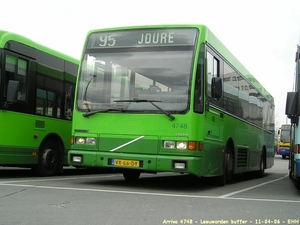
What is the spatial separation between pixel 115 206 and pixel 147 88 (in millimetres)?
2953

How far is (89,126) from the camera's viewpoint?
32.0 feet

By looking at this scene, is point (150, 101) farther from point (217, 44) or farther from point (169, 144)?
point (217, 44)

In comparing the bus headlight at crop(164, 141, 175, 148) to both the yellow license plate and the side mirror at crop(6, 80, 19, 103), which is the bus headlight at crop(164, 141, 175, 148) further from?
the side mirror at crop(6, 80, 19, 103)

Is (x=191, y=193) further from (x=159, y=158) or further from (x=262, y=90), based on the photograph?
(x=262, y=90)

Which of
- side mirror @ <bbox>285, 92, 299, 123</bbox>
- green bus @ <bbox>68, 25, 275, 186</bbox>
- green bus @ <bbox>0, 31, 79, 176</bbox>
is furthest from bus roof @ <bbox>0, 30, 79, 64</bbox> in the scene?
side mirror @ <bbox>285, 92, 299, 123</bbox>

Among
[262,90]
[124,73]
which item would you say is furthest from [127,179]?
[262,90]

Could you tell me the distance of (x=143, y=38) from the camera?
385 inches

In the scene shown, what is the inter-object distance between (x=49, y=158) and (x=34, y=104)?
162cm

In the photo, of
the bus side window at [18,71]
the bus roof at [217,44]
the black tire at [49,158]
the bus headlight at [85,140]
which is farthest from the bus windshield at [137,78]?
the black tire at [49,158]

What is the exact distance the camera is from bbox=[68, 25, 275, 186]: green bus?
29.9ft

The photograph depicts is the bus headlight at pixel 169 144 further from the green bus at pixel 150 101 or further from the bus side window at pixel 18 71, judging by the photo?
the bus side window at pixel 18 71

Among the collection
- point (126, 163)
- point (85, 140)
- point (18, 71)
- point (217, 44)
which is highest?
point (217, 44)

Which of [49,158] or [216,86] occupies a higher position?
[216,86]

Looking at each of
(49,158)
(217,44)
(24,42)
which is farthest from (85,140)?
(217,44)
